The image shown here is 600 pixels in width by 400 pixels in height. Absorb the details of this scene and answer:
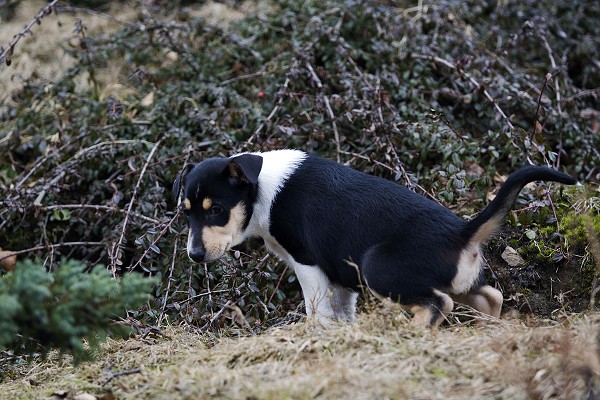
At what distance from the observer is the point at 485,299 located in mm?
4742

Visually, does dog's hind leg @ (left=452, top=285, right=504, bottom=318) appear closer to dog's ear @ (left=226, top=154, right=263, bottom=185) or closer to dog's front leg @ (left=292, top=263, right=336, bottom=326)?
dog's front leg @ (left=292, top=263, right=336, bottom=326)

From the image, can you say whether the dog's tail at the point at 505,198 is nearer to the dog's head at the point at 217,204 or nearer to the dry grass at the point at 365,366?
the dry grass at the point at 365,366

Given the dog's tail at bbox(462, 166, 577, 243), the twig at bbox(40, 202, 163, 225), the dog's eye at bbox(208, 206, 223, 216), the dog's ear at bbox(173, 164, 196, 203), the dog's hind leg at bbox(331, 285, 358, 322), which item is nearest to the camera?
the dog's tail at bbox(462, 166, 577, 243)

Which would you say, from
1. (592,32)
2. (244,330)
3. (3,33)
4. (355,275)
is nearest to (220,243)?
(244,330)

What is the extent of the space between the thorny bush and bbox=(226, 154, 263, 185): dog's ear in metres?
0.88

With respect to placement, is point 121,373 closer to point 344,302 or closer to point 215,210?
point 215,210

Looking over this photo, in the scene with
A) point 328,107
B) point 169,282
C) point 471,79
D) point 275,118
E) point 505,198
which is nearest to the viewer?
point 505,198

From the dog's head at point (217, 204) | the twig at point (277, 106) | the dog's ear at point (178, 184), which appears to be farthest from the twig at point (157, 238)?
the twig at point (277, 106)

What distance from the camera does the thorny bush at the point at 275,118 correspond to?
591 centimetres

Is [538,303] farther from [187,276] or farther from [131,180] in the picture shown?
[131,180]

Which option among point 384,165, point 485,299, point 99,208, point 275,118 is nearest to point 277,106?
point 275,118

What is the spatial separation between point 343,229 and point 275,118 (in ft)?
7.19

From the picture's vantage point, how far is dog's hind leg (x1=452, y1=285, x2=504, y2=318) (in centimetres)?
471

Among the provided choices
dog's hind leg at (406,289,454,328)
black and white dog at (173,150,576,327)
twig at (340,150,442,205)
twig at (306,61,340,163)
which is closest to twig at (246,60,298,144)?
twig at (306,61,340,163)
